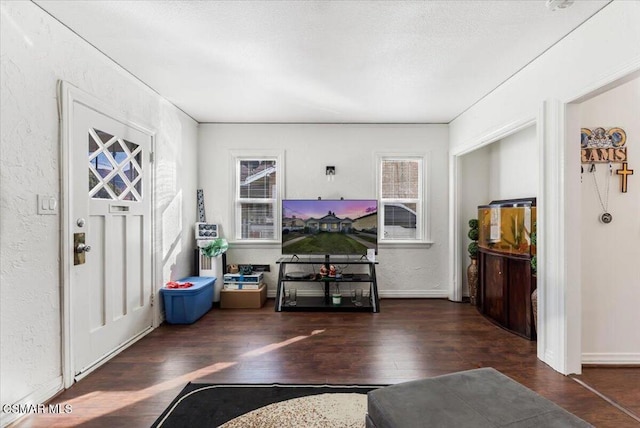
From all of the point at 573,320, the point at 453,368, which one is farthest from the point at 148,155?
the point at 573,320

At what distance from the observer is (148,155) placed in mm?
3332

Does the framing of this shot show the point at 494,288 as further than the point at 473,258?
No

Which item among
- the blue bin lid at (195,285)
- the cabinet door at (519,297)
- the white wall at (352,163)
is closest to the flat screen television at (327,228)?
the white wall at (352,163)

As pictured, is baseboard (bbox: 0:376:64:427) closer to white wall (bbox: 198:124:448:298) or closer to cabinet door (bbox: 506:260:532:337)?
white wall (bbox: 198:124:448:298)

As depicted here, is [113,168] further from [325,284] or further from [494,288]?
[494,288]

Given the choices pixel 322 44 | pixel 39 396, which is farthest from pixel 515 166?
pixel 39 396

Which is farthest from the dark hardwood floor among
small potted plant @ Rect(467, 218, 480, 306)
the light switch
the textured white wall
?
the textured white wall

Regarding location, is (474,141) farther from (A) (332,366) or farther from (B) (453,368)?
(A) (332,366)

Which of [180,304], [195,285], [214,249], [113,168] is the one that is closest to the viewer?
[113,168]

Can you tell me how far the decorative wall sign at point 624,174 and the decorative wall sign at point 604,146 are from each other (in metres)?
0.06

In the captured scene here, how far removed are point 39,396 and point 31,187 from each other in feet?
4.38

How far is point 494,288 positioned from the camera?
3.60m

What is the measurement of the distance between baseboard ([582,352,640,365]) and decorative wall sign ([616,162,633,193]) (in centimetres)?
132

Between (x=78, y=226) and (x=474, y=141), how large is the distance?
4.04m
